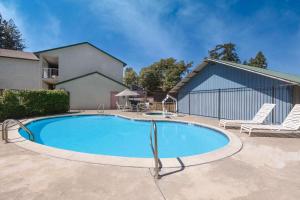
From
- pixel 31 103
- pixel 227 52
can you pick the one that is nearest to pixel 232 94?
pixel 31 103

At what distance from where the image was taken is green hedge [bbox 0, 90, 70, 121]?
11070mm

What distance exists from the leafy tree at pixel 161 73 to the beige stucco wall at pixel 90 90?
11810 millimetres

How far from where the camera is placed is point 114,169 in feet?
11.6

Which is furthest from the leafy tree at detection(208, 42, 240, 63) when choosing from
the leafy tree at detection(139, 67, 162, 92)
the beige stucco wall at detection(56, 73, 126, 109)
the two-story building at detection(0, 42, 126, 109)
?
the beige stucco wall at detection(56, 73, 126, 109)

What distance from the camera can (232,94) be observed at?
11945mm

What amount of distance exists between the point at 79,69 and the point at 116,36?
7.01 m

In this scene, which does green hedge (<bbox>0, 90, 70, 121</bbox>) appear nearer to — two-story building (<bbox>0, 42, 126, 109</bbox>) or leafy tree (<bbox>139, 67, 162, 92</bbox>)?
two-story building (<bbox>0, 42, 126, 109</bbox>)

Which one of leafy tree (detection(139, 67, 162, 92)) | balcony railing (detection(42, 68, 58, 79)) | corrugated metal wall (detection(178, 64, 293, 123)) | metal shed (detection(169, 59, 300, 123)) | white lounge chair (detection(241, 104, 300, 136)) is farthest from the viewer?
leafy tree (detection(139, 67, 162, 92))

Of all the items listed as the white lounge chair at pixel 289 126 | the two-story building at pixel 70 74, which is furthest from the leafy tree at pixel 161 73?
the white lounge chair at pixel 289 126

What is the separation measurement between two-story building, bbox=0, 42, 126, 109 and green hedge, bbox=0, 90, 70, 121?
15.1 ft

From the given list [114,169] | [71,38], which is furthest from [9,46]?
[114,169]

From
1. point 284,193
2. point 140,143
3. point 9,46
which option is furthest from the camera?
point 9,46

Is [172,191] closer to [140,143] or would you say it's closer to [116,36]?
[140,143]

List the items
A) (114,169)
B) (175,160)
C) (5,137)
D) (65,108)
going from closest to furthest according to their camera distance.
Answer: (114,169) → (175,160) → (5,137) → (65,108)
